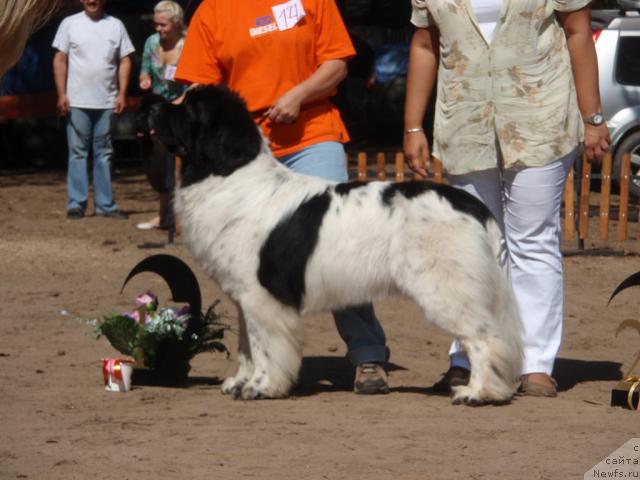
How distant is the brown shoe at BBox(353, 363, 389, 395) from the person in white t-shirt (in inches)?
297

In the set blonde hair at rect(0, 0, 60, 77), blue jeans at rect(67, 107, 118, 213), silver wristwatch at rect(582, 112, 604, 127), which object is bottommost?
blue jeans at rect(67, 107, 118, 213)

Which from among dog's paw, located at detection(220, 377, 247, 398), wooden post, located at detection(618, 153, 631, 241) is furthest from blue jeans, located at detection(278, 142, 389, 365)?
wooden post, located at detection(618, 153, 631, 241)

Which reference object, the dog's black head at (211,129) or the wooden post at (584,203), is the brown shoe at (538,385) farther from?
the wooden post at (584,203)

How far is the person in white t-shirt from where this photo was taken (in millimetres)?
13414

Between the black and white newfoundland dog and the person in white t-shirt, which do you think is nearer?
the black and white newfoundland dog

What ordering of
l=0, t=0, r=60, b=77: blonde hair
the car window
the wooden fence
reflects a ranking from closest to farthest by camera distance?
l=0, t=0, r=60, b=77: blonde hair
the wooden fence
the car window

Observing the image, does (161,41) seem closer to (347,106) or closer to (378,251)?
(378,251)

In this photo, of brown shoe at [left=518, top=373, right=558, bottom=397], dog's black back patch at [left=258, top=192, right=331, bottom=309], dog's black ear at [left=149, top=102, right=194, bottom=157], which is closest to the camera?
dog's black back patch at [left=258, top=192, right=331, bottom=309]

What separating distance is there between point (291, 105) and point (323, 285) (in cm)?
88

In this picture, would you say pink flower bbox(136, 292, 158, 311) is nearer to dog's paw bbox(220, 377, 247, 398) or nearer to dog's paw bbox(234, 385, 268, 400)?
dog's paw bbox(220, 377, 247, 398)

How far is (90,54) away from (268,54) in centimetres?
733

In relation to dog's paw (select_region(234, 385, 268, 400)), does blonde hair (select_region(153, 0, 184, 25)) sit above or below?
above

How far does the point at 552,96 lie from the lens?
6066 millimetres

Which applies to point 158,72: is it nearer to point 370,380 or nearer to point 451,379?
point 370,380
